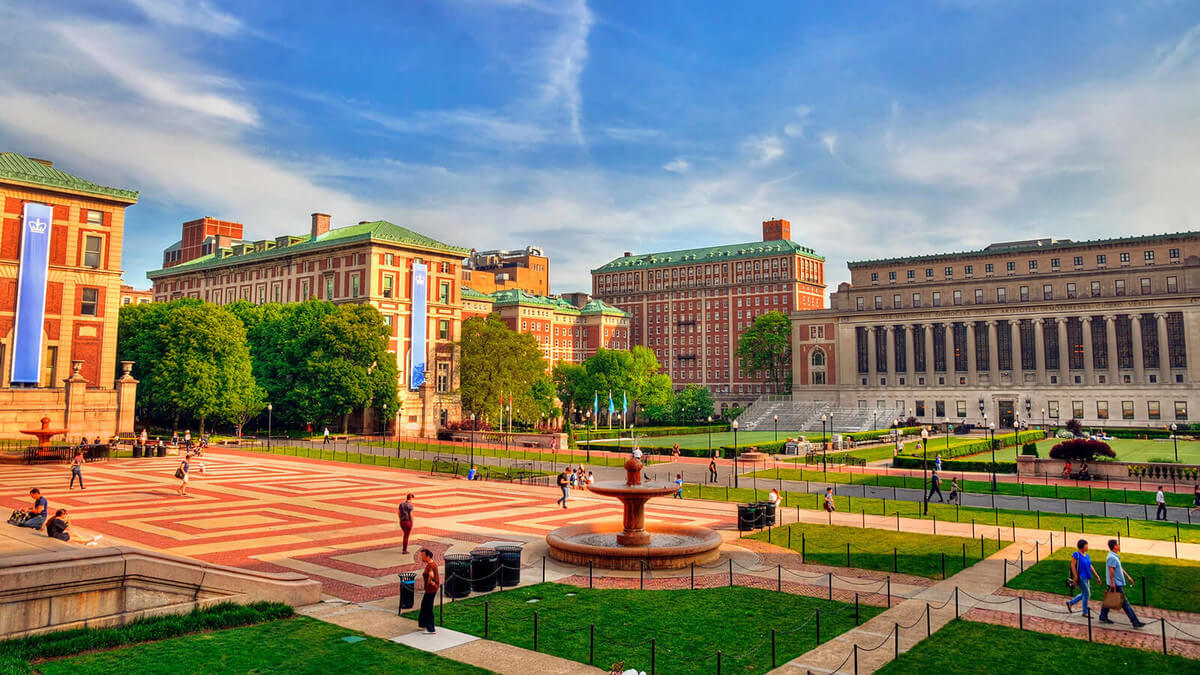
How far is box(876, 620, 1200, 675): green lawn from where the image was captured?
43.4 feet

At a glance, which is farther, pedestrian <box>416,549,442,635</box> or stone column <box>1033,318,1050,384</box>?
stone column <box>1033,318,1050,384</box>

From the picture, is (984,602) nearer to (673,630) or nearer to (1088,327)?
(673,630)

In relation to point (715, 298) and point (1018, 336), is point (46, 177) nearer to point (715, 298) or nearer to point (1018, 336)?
point (1018, 336)

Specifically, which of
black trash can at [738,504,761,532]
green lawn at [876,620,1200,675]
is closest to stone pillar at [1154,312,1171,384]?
black trash can at [738,504,761,532]

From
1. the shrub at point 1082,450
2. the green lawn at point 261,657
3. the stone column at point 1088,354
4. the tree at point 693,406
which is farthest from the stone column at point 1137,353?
the green lawn at point 261,657

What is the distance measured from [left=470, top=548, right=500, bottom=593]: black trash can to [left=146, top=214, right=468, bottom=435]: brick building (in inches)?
2615

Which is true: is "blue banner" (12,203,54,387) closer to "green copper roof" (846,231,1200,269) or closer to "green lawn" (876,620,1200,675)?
"green lawn" (876,620,1200,675)

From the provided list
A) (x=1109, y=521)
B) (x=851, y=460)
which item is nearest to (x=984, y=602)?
(x=1109, y=521)

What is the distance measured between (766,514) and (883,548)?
5.08m

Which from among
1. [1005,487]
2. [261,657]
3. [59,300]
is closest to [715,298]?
[1005,487]

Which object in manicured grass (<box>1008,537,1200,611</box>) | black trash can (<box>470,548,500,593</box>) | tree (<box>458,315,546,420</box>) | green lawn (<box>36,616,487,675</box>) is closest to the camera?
green lawn (<box>36,616,487,675</box>)

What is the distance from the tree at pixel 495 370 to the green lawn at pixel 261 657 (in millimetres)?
69423

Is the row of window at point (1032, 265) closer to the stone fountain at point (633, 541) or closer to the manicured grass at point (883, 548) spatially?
the manicured grass at point (883, 548)

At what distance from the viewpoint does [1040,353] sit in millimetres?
111562
